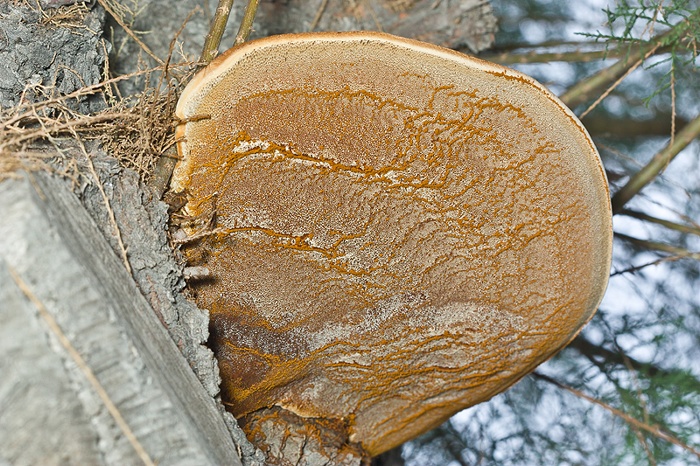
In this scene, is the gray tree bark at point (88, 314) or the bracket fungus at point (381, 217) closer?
the gray tree bark at point (88, 314)

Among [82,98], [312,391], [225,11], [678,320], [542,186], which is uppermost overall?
[225,11]

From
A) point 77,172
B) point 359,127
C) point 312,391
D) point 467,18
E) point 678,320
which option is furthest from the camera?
point 678,320

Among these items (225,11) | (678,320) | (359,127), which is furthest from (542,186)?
(678,320)

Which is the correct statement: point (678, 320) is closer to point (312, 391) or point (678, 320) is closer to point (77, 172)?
point (312, 391)

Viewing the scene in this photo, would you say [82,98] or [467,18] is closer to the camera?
[82,98]

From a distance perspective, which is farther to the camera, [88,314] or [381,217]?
[381,217]

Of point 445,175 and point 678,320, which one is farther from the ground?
point 445,175

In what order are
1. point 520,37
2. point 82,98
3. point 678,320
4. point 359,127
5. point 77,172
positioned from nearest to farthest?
point 77,172 < point 359,127 < point 82,98 < point 678,320 < point 520,37

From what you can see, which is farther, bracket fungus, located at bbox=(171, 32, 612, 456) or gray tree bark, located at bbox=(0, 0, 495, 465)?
bracket fungus, located at bbox=(171, 32, 612, 456)
